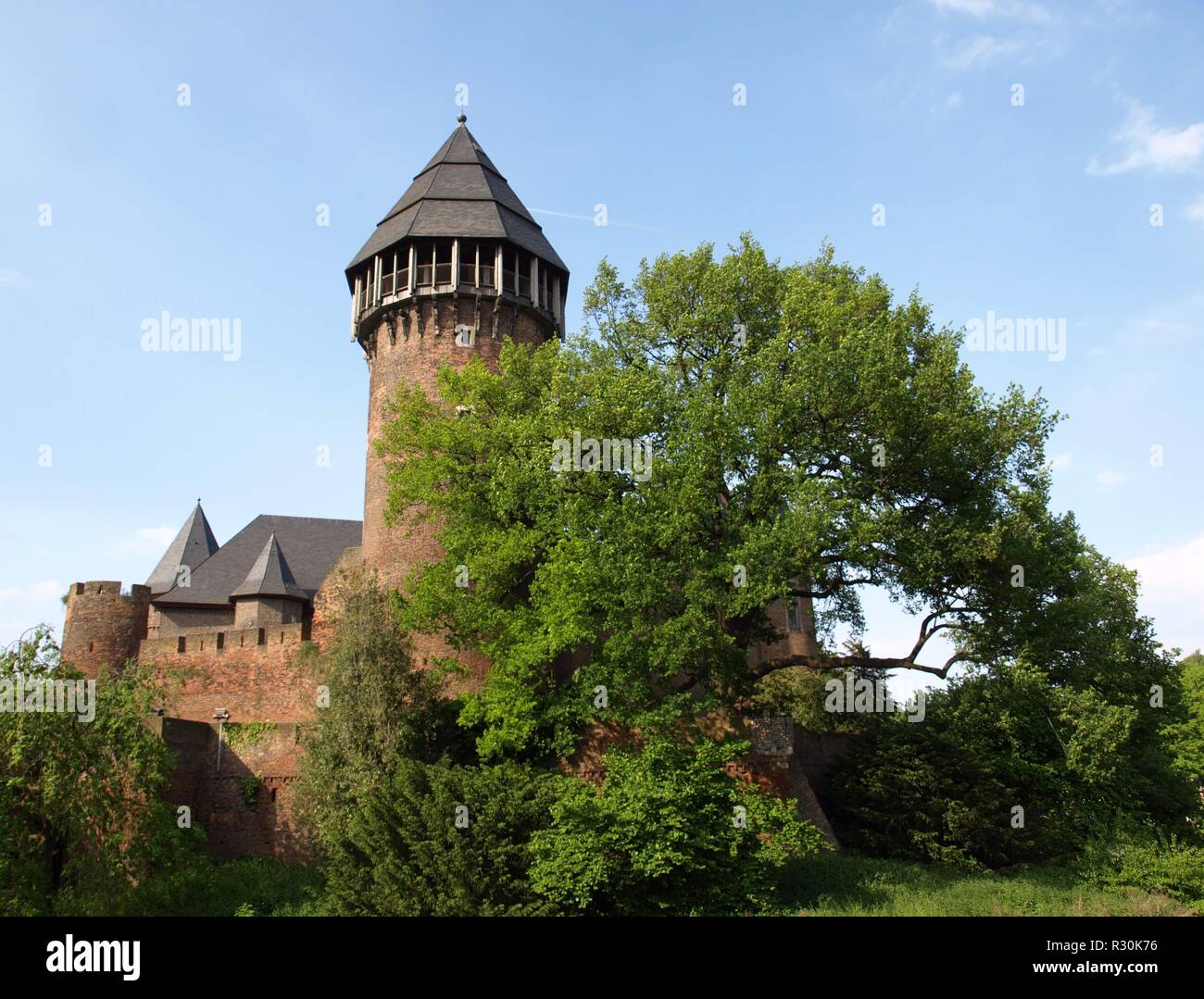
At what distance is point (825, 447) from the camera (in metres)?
22.1

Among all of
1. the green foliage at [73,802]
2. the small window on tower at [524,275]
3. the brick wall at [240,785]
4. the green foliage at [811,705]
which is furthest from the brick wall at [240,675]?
the green foliage at [811,705]

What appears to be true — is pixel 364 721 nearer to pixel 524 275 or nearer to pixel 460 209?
pixel 524 275

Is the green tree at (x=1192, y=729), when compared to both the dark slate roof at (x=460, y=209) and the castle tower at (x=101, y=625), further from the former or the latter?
the castle tower at (x=101, y=625)

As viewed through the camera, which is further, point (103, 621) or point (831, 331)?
point (103, 621)

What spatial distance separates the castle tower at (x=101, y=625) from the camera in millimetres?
32500

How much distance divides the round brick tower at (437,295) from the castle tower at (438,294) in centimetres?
3

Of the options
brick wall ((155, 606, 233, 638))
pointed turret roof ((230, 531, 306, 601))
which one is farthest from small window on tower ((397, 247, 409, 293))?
brick wall ((155, 606, 233, 638))

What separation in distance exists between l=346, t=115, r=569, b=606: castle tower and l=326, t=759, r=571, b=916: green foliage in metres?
9.36

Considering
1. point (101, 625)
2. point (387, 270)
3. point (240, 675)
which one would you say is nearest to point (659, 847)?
point (240, 675)

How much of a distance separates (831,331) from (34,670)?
1679 cm

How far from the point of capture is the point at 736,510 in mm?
21938

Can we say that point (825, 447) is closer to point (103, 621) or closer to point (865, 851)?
point (865, 851)
